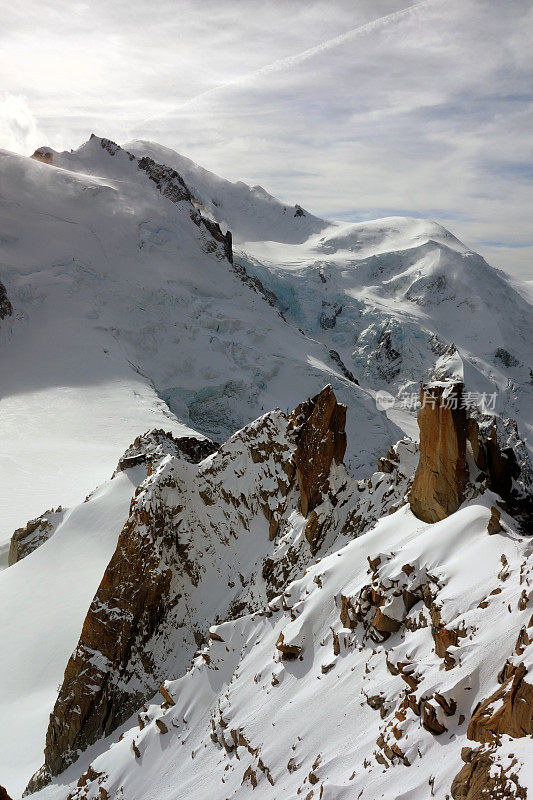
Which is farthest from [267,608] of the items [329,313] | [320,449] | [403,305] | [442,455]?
[403,305]

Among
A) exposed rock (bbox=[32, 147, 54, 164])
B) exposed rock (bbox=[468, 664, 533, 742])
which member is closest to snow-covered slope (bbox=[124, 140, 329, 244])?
exposed rock (bbox=[32, 147, 54, 164])

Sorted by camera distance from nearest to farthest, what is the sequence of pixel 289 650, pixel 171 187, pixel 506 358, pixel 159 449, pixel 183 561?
pixel 289 650 → pixel 183 561 → pixel 159 449 → pixel 506 358 → pixel 171 187

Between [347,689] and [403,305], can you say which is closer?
[347,689]

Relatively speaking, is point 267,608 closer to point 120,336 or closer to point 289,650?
point 289,650

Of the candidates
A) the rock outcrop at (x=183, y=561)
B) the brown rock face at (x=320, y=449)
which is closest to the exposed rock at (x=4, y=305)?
the rock outcrop at (x=183, y=561)

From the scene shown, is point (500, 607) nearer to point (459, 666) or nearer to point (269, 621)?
point (459, 666)

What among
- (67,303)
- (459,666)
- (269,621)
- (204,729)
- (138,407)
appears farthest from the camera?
(67,303)

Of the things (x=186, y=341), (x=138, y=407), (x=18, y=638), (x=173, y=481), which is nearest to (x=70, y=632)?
(x=18, y=638)
